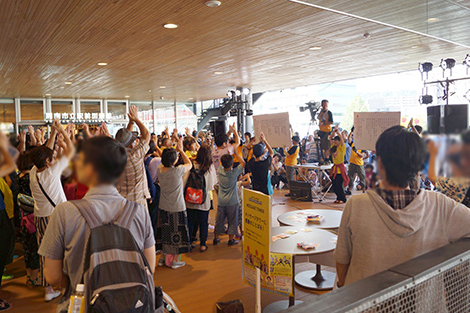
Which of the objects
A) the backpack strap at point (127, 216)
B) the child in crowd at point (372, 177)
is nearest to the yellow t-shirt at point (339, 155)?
the backpack strap at point (127, 216)

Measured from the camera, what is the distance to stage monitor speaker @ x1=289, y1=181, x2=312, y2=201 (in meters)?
7.89

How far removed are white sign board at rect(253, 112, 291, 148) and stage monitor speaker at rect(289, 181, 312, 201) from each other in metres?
3.41

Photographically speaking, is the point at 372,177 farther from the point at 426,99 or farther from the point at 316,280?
the point at 426,99

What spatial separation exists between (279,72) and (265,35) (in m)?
4.01

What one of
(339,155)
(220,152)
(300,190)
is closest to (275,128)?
(220,152)

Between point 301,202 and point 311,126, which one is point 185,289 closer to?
point 301,202

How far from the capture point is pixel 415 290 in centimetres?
110

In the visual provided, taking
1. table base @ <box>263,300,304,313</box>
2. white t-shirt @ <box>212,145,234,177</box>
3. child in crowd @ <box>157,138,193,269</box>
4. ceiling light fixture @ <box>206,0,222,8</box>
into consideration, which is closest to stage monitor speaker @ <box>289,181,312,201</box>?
white t-shirt @ <box>212,145,234,177</box>

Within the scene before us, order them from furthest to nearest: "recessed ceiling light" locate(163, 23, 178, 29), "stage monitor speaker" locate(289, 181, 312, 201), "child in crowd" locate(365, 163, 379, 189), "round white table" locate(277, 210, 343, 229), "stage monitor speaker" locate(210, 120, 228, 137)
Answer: "stage monitor speaker" locate(210, 120, 228, 137)
"stage monitor speaker" locate(289, 181, 312, 201)
"recessed ceiling light" locate(163, 23, 178, 29)
"round white table" locate(277, 210, 343, 229)
"child in crowd" locate(365, 163, 379, 189)

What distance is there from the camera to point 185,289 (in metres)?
3.58

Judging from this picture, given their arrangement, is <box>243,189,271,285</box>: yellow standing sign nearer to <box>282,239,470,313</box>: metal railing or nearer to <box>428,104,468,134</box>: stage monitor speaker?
<box>282,239,470,313</box>: metal railing

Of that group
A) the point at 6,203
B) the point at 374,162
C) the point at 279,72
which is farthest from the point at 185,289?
the point at 279,72

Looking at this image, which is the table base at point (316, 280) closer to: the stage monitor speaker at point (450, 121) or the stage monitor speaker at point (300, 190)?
the stage monitor speaker at point (450, 121)

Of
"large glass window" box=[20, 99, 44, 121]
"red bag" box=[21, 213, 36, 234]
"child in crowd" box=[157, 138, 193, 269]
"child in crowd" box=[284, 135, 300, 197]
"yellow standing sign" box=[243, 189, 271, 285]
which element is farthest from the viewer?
"large glass window" box=[20, 99, 44, 121]
